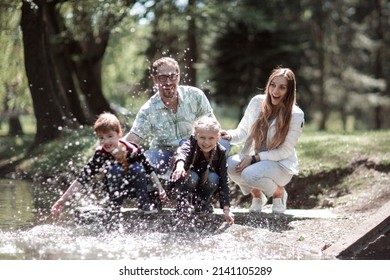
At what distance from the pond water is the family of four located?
0.96 feet

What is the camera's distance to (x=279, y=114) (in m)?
7.57

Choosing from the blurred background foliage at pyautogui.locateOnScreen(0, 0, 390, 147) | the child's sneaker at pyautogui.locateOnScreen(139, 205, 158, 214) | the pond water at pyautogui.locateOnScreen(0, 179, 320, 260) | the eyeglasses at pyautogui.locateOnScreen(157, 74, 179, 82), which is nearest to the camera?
the pond water at pyautogui.locateOnScreen(0, 179, 320, 260)

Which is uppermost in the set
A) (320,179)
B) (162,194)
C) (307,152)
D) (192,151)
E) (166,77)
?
(166,77)

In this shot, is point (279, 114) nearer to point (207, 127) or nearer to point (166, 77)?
point (207, 127)

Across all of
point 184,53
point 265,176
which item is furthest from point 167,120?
point 184,53

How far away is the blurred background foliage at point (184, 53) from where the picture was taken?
1628cm

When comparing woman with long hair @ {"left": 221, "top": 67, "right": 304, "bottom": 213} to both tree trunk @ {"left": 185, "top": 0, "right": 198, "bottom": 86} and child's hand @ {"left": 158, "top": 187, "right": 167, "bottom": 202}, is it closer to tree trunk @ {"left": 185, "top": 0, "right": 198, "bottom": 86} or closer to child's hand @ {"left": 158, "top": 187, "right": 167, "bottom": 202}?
child's hand @ {"left": 158, "top": 187, "right": 167, "bottom": 202}

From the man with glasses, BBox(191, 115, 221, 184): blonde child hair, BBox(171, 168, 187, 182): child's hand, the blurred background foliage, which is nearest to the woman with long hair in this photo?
the man with glasses

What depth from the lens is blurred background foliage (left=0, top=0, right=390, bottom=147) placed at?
641 inches

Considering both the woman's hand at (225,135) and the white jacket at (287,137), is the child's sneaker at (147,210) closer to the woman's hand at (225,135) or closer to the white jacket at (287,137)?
the woman's hand at (225,135)

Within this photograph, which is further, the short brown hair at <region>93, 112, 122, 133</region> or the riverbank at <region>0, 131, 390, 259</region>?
the riverbank at <region>0, 131, 390, 259</region>

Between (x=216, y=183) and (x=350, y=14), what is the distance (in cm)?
2815

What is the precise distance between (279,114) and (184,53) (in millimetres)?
17410

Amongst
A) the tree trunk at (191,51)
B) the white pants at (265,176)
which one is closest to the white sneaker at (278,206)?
the white pants at (265,176)
